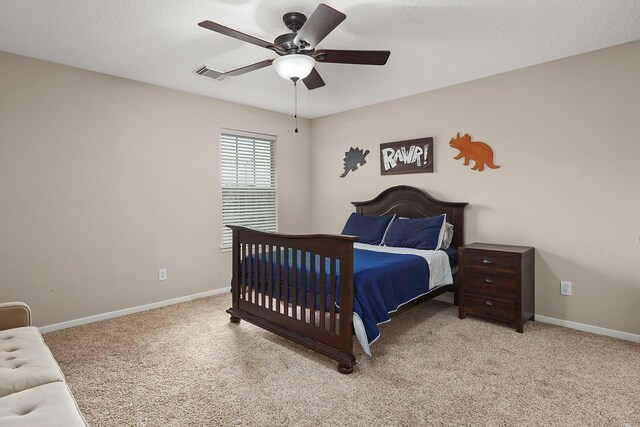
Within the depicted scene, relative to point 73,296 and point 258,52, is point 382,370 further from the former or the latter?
point 73,296

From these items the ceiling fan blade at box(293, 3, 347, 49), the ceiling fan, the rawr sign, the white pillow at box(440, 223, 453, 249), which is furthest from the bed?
the ceiling fan blade at box(293, 3, 347, 49)

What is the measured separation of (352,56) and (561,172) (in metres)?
2.16

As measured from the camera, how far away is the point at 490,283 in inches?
119

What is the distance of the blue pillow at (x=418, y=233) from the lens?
11.3 feet

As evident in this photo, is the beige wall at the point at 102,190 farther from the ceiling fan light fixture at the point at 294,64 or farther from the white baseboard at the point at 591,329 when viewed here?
the white baseboard at the point at 591,329

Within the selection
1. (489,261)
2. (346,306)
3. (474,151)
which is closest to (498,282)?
(489,261)

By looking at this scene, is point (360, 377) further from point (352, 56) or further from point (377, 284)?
point (352, 56)

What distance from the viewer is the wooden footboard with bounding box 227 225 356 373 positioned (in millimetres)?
2258

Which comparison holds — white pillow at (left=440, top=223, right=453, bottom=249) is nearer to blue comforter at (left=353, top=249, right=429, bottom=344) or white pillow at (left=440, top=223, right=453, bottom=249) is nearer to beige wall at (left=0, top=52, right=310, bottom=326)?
blue comforter at (left=353, top=249, right=429, bottom=344)

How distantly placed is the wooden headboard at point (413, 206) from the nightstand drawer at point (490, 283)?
1.89 feet

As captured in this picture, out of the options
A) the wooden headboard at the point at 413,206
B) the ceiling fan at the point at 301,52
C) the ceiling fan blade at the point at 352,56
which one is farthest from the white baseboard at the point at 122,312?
the ceiling fan blade at the point at 352,56

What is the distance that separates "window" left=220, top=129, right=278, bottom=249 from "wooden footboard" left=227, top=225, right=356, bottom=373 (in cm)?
121

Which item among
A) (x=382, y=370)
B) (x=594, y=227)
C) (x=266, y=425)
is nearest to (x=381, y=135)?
(x=594, y=227)

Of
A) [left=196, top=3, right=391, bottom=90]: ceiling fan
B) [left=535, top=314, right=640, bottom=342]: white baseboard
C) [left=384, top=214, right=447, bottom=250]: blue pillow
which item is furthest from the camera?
[left=384, top=214, right=447, bottom=250]: blue pillow
